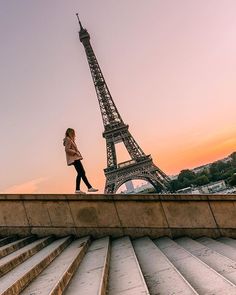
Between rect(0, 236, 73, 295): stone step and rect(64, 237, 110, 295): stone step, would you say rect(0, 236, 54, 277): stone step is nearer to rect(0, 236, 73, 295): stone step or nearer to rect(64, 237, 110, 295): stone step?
rect(0, 236, 73, 295): stone step

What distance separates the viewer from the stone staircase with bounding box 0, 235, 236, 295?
11.3 feet

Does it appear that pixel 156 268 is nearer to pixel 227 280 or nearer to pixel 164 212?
pixel 227 280

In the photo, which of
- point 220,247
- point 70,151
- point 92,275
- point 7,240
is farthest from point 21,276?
point 70,151

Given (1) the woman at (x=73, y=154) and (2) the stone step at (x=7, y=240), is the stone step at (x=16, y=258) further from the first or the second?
(1) the woman at (x=73, y=154)

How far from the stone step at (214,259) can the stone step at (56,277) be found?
172cm

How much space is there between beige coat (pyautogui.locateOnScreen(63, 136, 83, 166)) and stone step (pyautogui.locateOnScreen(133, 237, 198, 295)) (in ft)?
9.82

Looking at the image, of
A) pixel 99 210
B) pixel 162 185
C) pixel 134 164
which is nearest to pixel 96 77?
pixel 134 164

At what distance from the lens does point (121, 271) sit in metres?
4.18

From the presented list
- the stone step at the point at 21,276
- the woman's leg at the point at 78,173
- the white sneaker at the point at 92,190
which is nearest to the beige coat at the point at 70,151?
the woman's leg at the point at 78,173

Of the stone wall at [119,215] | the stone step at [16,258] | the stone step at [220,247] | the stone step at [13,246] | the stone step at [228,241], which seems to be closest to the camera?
the stone step at [16,258]

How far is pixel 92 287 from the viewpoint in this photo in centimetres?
346

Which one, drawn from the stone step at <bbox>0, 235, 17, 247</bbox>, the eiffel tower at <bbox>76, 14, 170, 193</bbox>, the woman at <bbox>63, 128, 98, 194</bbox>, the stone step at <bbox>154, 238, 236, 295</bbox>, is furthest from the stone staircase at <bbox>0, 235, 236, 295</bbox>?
the eiffel tower at <bbox>76, 14, 170, 193</bbox>

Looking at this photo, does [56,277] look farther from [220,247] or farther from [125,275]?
[220,247]

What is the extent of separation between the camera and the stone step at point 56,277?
3400 millimetres
